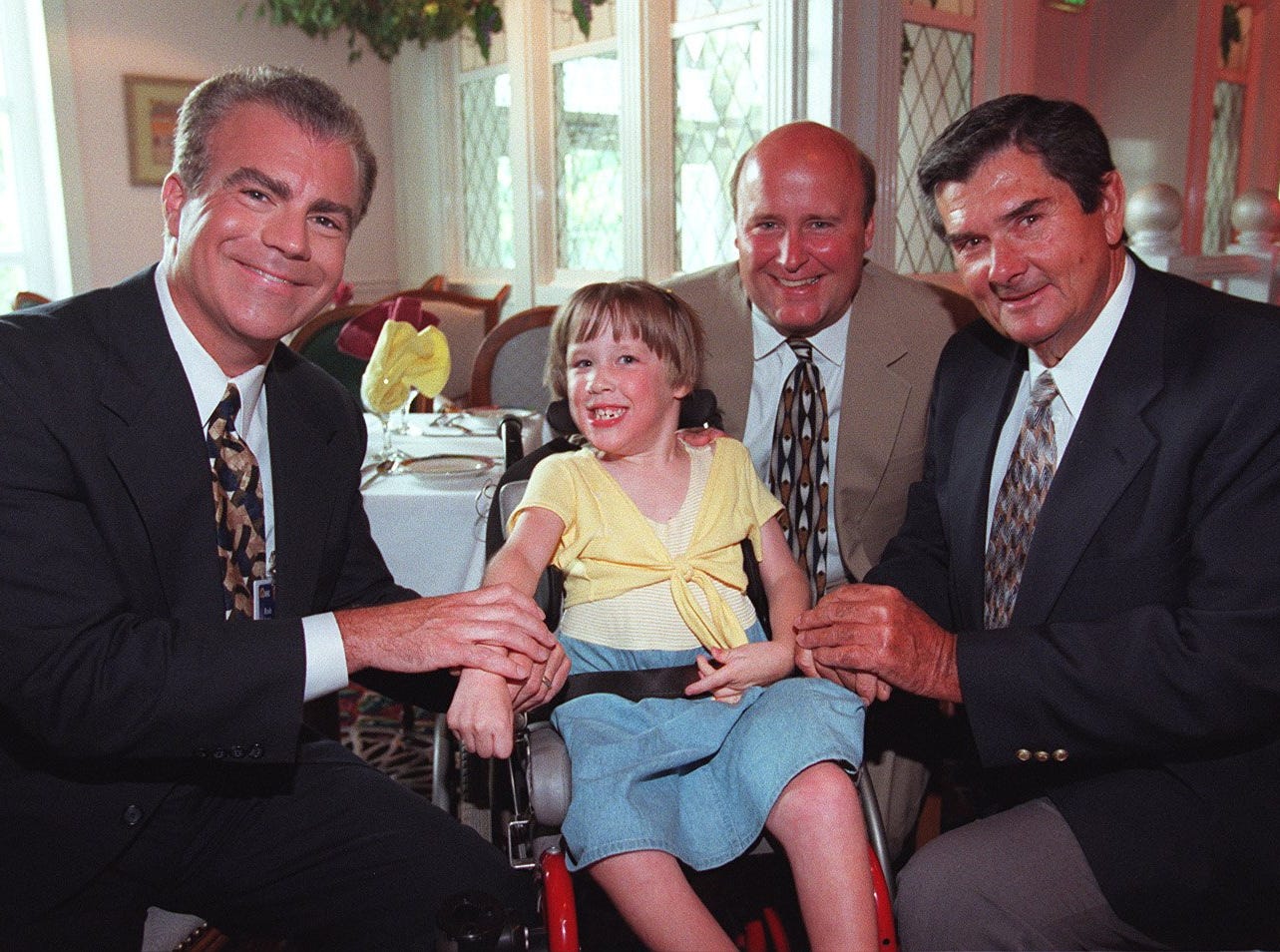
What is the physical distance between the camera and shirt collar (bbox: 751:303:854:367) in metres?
2.54

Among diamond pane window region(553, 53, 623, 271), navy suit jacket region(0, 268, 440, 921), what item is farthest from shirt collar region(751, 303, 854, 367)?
diamond pane window region(553, 53, 623, 271)

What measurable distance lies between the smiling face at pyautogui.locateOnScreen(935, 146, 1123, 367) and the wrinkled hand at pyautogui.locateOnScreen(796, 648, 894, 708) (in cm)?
62

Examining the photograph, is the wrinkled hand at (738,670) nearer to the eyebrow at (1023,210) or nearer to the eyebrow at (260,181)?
the eyebrow at (1023,210)

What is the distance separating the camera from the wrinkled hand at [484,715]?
1.51 metres

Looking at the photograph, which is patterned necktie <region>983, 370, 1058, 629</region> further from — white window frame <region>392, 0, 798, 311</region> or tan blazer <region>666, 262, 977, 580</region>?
white window frame <region>392, 0, 798, 311</region>

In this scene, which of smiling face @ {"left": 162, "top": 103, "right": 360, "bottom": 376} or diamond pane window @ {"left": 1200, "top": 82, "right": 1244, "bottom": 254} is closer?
smiling face @ {"left": 162, "top": 103, "right": 360, "bottom": 376}

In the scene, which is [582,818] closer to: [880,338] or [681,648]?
[681,648]

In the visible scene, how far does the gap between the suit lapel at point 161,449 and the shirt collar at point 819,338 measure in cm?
139

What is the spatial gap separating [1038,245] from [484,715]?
1.14 metres

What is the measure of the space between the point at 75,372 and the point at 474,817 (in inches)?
49.6

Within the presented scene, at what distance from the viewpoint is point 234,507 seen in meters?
1.68

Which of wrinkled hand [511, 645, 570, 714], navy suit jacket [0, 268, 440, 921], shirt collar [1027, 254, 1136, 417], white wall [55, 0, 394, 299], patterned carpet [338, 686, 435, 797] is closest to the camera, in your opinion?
navy suit jacket [0, 268, 440, 921]

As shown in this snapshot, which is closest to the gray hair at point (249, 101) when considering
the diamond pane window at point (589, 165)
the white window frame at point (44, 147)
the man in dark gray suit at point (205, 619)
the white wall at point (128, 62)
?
the man in dark gray suit at point (205, 619)

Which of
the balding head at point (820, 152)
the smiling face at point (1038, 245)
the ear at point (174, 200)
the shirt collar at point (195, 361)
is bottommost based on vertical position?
the shirt collar at point (195, 361)
